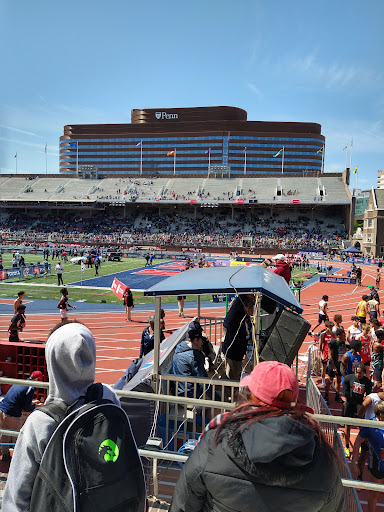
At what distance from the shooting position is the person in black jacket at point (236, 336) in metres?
6.13

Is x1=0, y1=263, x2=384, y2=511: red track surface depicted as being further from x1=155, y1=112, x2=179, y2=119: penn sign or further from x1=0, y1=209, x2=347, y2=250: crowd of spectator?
x1=155, y1=112, x2=179, y2=119: penn sign

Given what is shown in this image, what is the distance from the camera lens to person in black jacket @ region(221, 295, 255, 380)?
613 centimetres

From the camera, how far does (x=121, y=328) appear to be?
15.8 metres

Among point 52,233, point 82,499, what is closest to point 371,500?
point 82,499

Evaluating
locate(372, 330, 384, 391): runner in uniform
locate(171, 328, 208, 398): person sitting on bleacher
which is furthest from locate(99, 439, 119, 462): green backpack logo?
locate(372, 330, 384, 391): runner in uniform

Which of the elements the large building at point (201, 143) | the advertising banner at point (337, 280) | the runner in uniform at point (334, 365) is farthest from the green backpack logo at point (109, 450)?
the large building at point (201, 143)

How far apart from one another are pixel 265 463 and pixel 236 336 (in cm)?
456

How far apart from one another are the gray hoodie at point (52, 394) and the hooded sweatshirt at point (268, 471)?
0.67 m

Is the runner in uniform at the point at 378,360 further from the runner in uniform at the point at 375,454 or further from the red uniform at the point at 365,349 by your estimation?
the runner in uniform at the point at 375,454

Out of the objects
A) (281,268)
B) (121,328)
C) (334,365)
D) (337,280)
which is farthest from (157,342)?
(337,280)

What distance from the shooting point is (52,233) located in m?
67.0

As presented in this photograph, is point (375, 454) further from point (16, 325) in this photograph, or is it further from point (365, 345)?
point (16, 325)

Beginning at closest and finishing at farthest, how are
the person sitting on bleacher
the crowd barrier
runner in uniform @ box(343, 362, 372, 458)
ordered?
the crowd barrier
the person sitting on bleacher
runner in uniform @ box(343, 362, 372, 458)

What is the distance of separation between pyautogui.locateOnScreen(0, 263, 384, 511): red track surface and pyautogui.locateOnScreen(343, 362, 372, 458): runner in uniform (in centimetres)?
94
